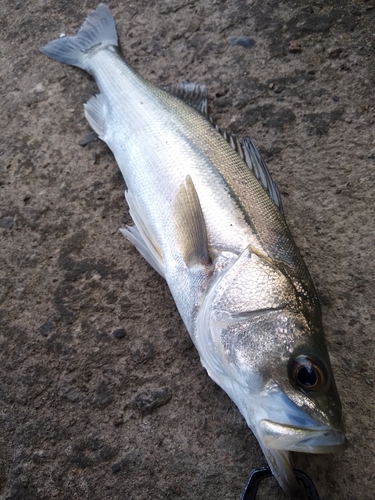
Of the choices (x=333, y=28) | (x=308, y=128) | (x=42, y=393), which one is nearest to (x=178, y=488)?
(x=42, y=393)

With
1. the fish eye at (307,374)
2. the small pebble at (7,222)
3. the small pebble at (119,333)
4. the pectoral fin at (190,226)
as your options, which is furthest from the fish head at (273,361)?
the small pebble at (7,222)

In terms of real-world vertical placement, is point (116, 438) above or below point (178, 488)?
above

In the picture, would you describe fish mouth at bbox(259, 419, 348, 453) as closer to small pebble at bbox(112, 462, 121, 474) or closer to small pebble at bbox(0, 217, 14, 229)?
small pebble at bbox(112, 462, 121, 474)

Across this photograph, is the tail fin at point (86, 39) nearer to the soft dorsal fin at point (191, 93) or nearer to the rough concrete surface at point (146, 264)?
the rough concrete surface at point (146, 264)

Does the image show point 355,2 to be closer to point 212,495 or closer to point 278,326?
point 278,326

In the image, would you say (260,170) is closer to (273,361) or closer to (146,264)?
(146,264)

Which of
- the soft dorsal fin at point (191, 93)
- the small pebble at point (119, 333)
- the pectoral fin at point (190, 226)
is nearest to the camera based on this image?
the pectoral fin at point (190, 226)

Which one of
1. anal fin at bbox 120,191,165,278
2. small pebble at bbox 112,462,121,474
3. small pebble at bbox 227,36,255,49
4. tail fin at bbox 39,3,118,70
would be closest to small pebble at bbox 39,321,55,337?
anal fin at bbox 120,191,165,278
